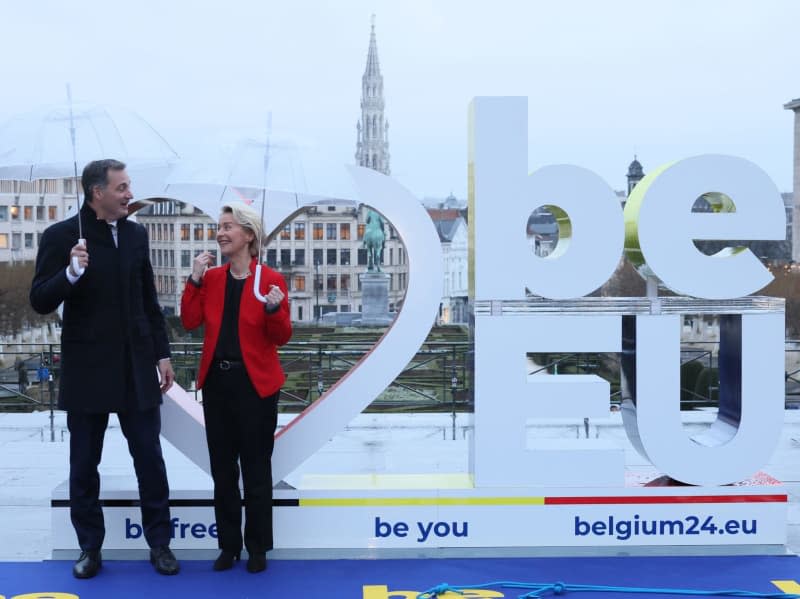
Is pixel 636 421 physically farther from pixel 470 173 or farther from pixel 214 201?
pixel 214 201

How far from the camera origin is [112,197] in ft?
16.5

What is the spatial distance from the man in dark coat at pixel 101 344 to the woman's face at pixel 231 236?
1.33ft

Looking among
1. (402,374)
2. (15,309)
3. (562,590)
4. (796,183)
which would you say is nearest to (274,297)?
(562,590)

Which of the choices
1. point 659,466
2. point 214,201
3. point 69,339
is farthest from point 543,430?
point 69,339

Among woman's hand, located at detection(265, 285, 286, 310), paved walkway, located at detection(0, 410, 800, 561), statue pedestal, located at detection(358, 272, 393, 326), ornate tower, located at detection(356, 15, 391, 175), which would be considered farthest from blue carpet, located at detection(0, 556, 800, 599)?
ornate tower, located at detection(356, 15, 391, 175)

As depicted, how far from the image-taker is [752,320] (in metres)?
5.73

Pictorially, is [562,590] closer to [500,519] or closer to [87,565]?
[500,519]

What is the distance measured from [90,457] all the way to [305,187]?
1667mm

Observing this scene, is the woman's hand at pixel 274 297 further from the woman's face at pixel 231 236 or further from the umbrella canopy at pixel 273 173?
the umbrella canopy at pixel 273 173

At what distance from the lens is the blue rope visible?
484 cm

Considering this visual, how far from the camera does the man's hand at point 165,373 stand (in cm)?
525

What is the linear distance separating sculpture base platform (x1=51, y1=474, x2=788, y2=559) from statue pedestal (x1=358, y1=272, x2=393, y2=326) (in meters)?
40.7

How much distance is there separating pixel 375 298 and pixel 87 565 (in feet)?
141

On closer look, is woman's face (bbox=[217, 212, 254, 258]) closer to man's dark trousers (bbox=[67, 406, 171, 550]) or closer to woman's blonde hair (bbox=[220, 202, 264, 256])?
woman's blonde hair (bbox=[220, 202, 264, 256])
